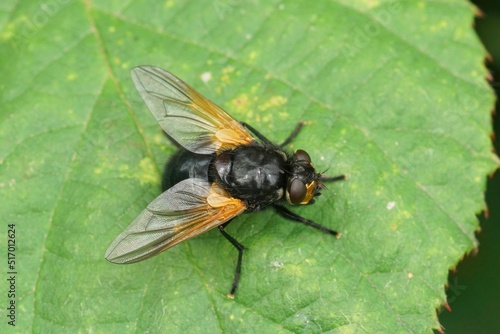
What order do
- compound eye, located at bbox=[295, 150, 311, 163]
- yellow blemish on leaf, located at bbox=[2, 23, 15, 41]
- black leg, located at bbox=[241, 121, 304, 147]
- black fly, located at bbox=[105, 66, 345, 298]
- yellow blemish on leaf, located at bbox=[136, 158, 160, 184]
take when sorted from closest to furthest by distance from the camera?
black fly, located at bbox=[105, 66, 345, 298] < compound eye, located at bbox=[295, 150, 311, 163] < yellow blemish on leaf, located at bbox=[136, 158, 160, 184] < black leg, located at bbox=[241, 121, 304, 147] < yellow blemish on leaf, located at bbox=[2, 23, 15, 41]

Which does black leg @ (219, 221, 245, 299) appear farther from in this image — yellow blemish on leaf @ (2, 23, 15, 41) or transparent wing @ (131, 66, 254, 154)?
yellow blemish on leaf @ (2, 23, 15, 41)

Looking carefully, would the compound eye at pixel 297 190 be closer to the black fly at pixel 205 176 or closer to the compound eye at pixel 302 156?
the black fly at pixel 205 176

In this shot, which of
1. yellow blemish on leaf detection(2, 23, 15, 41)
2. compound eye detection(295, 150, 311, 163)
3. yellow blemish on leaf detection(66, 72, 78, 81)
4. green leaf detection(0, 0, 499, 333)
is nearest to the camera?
green leaf detection(0, 0, 499, 333)

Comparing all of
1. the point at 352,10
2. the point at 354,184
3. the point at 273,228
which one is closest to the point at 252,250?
the point at 273,228

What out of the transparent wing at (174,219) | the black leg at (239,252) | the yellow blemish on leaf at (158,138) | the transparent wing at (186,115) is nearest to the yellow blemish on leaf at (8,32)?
the transparent wing at (186,115)

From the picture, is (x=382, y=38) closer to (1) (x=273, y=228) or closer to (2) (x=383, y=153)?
(2) (x=383, y=153)

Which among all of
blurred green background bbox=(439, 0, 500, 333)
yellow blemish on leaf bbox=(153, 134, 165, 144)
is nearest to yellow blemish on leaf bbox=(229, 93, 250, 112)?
yellow blemish on leaf bbox=(153, 134, 165, 144)

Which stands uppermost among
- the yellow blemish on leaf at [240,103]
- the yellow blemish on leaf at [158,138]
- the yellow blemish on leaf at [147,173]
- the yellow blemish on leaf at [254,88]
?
the yellow blemish on leaf at [254,88]
